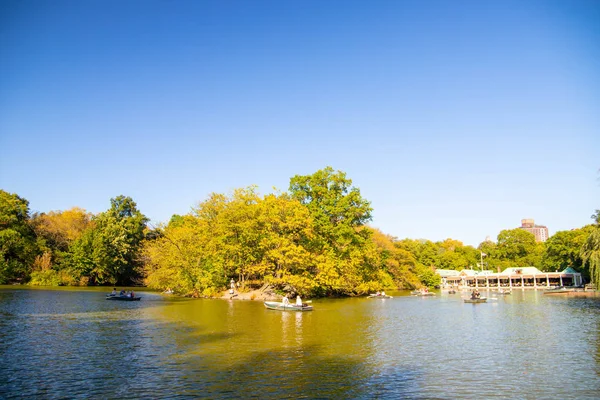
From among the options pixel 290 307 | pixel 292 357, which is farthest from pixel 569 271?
pixel 292 357

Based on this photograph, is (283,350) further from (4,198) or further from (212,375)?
(4,198)

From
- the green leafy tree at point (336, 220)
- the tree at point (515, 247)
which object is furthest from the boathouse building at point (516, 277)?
the green leafy tree at point (336, 220)

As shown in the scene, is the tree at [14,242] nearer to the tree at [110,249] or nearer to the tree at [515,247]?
the tree at [110,249]

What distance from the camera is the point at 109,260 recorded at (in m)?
79.6

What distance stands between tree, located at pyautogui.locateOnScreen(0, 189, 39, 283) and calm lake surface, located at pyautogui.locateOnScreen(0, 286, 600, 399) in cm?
4407

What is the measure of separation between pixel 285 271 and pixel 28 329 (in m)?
33.1

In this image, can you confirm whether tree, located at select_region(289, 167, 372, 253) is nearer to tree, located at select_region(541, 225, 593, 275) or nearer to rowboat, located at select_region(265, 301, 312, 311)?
rowboat, located at select_region(265, 301, 312, 311)

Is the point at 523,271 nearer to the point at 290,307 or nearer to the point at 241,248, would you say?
the point at 241,248

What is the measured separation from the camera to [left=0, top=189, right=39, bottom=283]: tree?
2746 inches

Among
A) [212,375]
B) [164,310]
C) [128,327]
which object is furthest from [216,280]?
[212,375]

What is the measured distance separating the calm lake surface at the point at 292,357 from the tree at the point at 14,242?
44.1m

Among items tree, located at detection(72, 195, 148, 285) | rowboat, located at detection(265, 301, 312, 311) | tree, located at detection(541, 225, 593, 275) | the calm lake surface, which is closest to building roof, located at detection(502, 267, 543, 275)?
tree, located at detection(541, 225, 593, 275)

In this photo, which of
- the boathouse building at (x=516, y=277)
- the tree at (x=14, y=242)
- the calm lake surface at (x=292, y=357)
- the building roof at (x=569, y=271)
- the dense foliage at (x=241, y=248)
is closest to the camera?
the calm lake surface at (x=292, y=357)

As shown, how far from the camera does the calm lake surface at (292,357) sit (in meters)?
14.5
